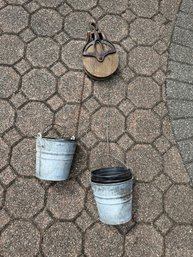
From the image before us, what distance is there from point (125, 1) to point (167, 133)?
1285 millimetres

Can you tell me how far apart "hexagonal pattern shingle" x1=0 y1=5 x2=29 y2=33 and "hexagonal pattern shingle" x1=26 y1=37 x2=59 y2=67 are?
0.19 meters

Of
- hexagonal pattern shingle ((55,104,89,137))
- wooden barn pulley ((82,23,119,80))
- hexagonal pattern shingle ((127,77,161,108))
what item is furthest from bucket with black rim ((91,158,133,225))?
wooden barn pulley ((82,23,119,80))

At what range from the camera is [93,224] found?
309 centimetres

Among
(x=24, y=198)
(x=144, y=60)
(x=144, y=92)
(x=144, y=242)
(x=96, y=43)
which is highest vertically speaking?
(x=96, y=43)

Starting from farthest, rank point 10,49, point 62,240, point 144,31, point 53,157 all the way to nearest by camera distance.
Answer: point 144,31 → point 10,49 → point 62,240 → point 53,157

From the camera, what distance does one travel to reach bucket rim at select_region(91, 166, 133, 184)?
9.26 feet

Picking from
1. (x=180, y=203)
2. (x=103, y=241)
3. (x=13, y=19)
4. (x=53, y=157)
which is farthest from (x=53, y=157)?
(x=13, y=19)

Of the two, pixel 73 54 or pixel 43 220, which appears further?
pixel 73 54

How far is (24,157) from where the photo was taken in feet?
10.4

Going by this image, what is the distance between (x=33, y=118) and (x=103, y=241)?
1082 millimetres

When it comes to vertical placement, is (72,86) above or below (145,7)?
below

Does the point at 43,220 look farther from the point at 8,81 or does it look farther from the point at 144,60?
the point at 144,60

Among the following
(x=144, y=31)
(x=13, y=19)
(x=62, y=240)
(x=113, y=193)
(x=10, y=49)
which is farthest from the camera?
(x=144, y=31)

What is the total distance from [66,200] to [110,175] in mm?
471
